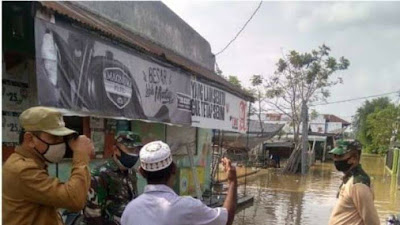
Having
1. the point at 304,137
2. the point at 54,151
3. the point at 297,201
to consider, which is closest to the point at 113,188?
the point at 54,151

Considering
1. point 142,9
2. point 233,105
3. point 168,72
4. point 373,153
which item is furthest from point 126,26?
point 373,153

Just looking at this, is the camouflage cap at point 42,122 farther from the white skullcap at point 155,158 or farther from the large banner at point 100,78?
the large banner at point 100,78

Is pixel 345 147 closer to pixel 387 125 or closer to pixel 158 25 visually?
pixel 158 25

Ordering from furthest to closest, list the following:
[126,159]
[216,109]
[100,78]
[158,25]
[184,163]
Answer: [184,163] < [158,25] < [216,109] < [100,78] < [126,159]

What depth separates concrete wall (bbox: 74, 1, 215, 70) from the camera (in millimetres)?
7684

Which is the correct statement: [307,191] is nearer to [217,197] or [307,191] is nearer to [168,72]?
[217,197]

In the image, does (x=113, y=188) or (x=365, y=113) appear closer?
(x=113, y=188)

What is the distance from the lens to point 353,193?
3.36 meters

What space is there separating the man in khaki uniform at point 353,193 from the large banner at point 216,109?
176 inches

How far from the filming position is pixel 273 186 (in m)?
18.8

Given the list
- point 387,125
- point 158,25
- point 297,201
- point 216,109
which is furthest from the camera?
point 387,125

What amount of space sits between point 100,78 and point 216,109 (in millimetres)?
4702

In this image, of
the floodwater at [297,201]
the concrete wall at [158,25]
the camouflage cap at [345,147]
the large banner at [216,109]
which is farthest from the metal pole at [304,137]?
the camouflage cap at [345,147]

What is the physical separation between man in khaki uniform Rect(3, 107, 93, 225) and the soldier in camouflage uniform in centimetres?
79
